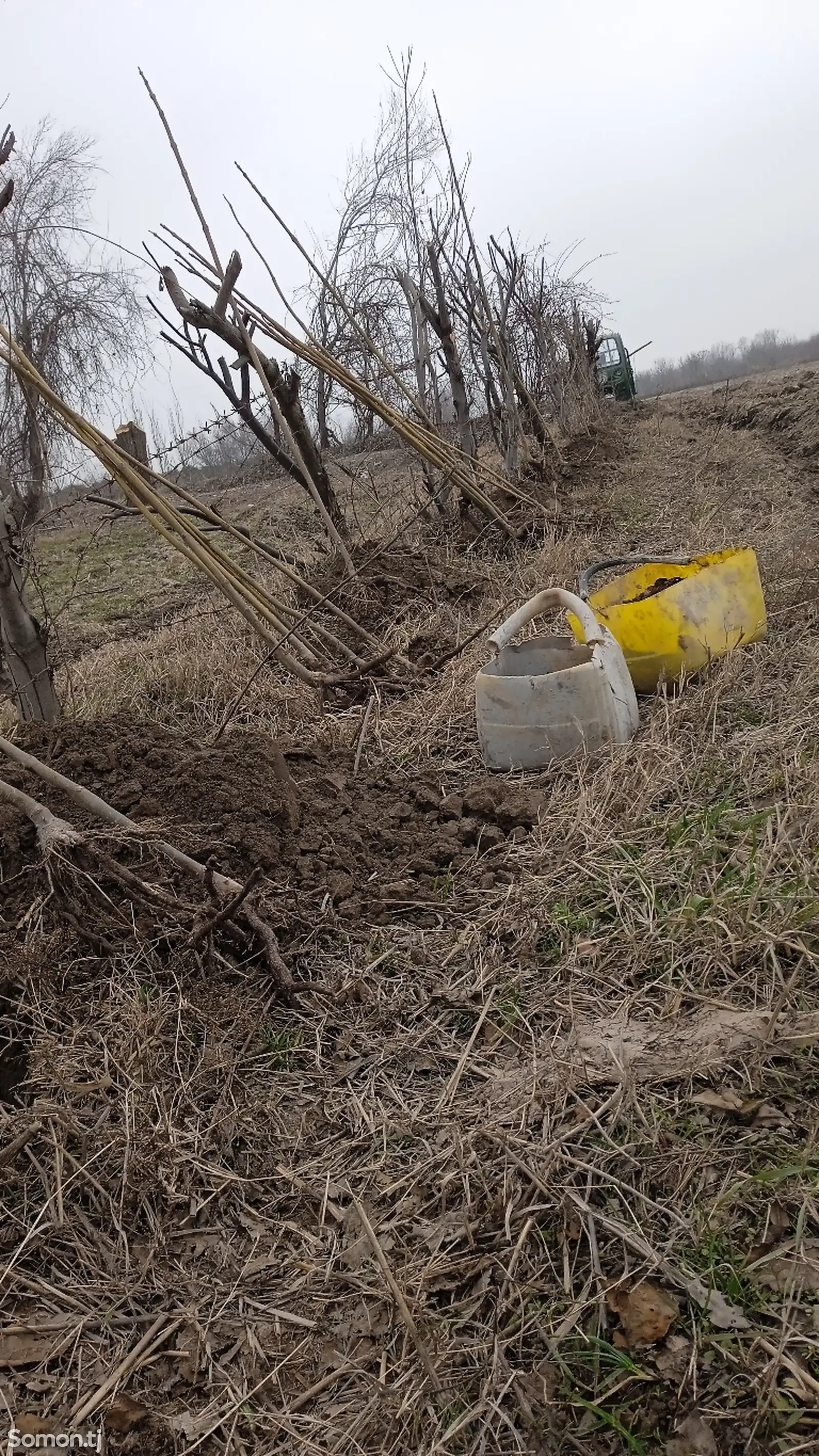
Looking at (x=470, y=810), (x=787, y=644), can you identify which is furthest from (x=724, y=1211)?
(x=787, y=644)

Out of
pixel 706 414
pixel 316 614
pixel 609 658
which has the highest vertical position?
pixel 706 414

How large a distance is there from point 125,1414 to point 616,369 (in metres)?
23.7

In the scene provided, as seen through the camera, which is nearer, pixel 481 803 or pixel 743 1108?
pixel 743 1108

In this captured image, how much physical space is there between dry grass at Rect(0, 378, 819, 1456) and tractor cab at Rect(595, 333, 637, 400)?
2065 centimetres

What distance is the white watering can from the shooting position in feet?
8.73

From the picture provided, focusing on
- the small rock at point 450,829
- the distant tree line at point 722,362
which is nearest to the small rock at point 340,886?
the small rock at point 450,829

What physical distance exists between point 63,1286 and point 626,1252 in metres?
0.93

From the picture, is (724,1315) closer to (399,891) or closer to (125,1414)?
(125,1414)

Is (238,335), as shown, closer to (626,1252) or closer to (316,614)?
(316,614)

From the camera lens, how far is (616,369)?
21.8m

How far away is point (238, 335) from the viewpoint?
4812mm

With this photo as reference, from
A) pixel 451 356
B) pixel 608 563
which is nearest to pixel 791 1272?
pixel 608 563

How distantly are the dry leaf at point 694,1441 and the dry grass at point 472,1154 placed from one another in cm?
1

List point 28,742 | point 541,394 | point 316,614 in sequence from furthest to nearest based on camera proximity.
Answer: point 541,394
point 316,614
point 28,742
